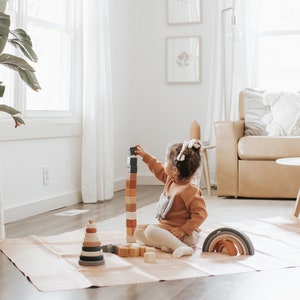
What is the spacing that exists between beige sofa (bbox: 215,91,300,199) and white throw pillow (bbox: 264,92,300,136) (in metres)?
0.19

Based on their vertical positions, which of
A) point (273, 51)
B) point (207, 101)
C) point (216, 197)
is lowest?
point (216, 197)

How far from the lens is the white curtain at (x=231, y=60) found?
597 cm

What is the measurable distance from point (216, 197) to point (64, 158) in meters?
1.35

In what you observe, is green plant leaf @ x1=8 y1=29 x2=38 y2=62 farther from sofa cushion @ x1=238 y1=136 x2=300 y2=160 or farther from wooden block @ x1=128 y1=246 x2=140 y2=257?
sofa cushion @ x1=238 y1=136 x2=300 y2=160

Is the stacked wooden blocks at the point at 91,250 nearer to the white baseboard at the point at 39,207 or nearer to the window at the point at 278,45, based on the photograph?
the white baseboard at the point at 39,207

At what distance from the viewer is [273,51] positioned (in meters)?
6.07

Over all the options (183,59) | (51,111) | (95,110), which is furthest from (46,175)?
(183,59)

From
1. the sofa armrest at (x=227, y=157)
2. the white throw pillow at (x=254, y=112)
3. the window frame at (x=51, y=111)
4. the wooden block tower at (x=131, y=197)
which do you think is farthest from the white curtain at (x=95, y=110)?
the wooden block tower at (x=131, y=197)

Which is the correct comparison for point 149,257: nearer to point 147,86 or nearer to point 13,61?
point 13,61

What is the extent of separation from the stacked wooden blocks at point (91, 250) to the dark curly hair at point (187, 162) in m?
0.57

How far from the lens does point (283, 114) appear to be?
5.32 m

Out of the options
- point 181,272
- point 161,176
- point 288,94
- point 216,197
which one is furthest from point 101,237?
point 288,94

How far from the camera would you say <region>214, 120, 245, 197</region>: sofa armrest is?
17.2 feet

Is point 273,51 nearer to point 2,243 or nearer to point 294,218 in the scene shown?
point 294,218
